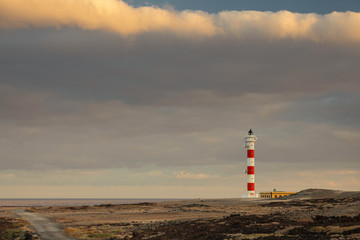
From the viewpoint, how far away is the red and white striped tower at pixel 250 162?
4852 inches

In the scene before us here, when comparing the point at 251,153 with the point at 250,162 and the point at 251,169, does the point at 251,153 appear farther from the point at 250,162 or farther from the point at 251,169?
the point at 251,169

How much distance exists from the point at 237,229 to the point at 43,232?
24.8 m

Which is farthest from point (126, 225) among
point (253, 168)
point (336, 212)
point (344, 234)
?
point (253, 168)

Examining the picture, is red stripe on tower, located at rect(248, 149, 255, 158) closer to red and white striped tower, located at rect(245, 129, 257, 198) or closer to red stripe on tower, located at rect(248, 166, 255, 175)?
red and white striped tower, located at rect(245, 129, 257, 198)

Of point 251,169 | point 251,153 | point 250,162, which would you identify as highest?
point 251,153

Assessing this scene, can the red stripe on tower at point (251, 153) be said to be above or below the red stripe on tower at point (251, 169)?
above

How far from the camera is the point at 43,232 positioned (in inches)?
2222

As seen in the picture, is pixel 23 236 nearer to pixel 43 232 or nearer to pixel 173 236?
pixel 43 232

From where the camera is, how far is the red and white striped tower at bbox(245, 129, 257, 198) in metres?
123

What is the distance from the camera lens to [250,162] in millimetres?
123938

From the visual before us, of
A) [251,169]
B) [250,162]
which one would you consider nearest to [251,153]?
[250,162]

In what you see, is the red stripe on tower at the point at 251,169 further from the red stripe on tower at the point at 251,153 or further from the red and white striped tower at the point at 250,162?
the red stripe on tower at the point at 251,153

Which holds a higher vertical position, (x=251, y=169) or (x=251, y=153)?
(x=251, y=153)

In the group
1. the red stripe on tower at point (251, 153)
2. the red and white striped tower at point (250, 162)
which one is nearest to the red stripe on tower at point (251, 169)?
the red and white striped tower at point (250, 162)
